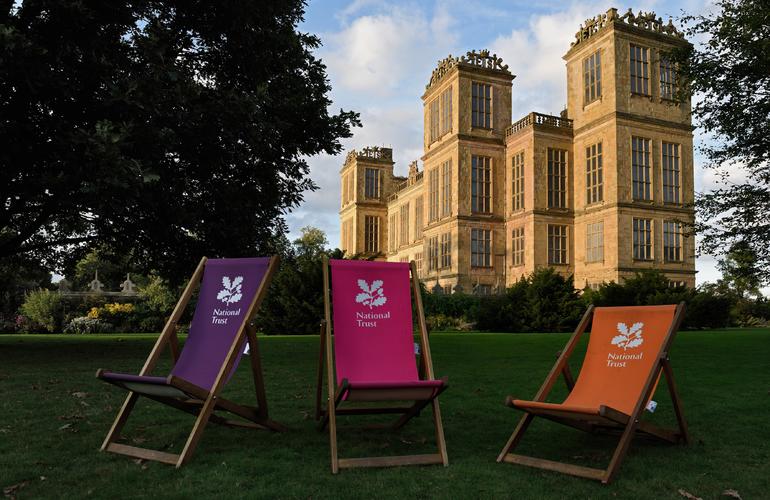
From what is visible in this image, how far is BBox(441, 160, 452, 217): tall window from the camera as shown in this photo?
32094mm

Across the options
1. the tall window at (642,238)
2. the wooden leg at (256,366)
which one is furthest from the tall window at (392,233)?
the wooden leg at (256,366)

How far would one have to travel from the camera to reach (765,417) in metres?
5.39

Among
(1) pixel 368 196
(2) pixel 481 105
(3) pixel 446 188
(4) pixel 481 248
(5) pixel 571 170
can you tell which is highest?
(2) pixel 481 105

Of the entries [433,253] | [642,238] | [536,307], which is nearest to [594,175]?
[642,238]

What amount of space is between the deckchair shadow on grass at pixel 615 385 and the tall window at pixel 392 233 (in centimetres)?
3990

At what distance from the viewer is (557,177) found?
30.1 metres

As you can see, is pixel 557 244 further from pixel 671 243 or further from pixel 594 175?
pixel 671 243

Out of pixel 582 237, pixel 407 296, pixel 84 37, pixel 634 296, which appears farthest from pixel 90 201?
pixel 582 237

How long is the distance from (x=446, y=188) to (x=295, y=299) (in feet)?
50.9

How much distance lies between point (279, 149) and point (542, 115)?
68.5ft

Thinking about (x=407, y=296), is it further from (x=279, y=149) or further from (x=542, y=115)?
(x=542, y=115)

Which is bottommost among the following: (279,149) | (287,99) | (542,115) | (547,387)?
(547,387)

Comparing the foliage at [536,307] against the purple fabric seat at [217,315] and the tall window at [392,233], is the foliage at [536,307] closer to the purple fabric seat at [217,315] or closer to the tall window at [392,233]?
the purple fabric seat at [217,315]

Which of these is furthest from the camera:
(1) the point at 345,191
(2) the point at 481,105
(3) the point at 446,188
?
(1) the point at 345,191
